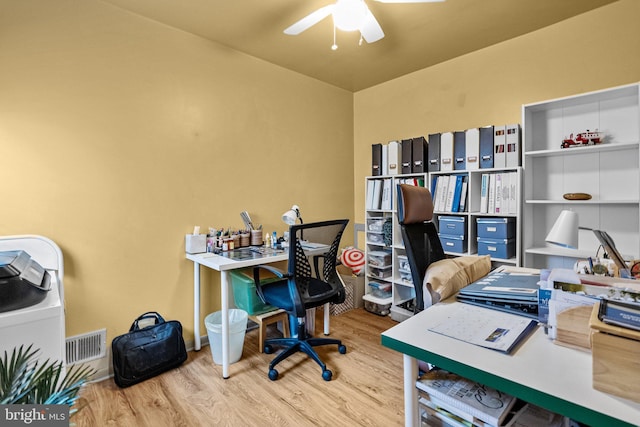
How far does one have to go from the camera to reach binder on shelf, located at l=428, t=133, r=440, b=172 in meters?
2.87

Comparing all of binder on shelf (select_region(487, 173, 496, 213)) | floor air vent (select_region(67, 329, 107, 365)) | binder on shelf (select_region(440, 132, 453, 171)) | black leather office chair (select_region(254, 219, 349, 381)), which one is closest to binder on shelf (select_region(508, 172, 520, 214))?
binder on shelf (select_region(487, 173, 496, 213))

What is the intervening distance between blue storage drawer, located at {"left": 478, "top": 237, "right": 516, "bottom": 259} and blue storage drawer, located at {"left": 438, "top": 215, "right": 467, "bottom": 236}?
169 mm

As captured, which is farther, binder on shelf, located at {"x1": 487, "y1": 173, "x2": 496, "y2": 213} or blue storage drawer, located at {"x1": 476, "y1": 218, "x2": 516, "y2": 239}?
binder on shelf, located at {"x1": 487, "y1": 173, "x2": 496, "y2": 213}

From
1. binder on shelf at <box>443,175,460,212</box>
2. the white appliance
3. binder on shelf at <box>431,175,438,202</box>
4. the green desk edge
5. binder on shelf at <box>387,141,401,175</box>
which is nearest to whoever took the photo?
the green desk edge

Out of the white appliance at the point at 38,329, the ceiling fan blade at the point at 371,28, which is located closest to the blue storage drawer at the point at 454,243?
the ceiling fan blade at the point at 371,28

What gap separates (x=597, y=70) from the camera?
2250mm

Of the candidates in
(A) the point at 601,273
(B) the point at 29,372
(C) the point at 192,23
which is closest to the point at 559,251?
(A) the point at 601,273

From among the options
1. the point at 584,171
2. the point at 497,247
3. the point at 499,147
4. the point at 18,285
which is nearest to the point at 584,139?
the point at 584,171

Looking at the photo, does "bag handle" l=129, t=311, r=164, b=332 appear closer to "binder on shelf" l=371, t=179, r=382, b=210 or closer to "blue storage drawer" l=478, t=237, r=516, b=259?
"binder on shelf" l=371, t=179, r=382, b=210

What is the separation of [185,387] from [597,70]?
3571 mm

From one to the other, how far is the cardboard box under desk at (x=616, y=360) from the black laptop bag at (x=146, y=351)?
233cm

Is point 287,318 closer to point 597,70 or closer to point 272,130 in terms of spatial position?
point 272,130

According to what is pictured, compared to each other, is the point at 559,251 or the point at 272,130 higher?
the point at 272,130

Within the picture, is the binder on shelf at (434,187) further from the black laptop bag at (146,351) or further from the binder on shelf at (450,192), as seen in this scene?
the black laptop bag at (146,351)
